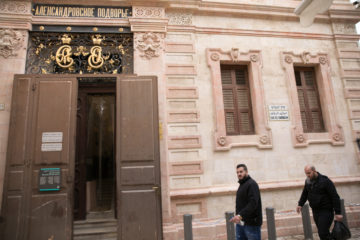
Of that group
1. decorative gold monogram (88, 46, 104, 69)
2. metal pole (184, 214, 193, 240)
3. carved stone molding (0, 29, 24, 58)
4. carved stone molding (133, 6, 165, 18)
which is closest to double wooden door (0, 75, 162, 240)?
decorative gold monogram (88, 46, 104, 69)

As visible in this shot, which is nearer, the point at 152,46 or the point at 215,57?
the point at 152,46

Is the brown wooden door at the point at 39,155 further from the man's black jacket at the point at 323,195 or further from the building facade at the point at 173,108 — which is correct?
the man's black jacket at the point at 323,195

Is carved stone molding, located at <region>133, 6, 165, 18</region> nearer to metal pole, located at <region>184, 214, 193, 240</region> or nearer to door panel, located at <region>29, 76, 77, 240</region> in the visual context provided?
door panel, located at <region>29, 76, 77, 240</region>

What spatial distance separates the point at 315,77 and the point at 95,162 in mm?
7494

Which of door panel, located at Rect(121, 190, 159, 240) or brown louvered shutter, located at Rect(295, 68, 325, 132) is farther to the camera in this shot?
brown louvered shutter, located at Rect(295, 68, 325, 132)

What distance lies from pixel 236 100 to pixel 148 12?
129 inches

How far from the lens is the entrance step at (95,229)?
5.38 m

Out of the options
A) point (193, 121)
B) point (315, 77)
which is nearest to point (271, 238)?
point (193, 121)

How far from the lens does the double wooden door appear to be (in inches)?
181

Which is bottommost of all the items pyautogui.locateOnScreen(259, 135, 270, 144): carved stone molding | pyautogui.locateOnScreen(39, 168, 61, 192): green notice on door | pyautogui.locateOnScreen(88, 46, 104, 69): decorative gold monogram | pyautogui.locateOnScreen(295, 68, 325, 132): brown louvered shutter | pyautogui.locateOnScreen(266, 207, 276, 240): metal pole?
pyautogui.locateOnScreen(266, 207, 276, 240): metal pole

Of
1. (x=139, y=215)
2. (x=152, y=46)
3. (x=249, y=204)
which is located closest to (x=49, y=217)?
(x=139, y=215)

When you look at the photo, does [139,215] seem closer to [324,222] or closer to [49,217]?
[49,217]

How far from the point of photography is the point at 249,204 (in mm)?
3348

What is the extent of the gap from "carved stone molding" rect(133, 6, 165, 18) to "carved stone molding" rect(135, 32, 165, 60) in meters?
0.51
